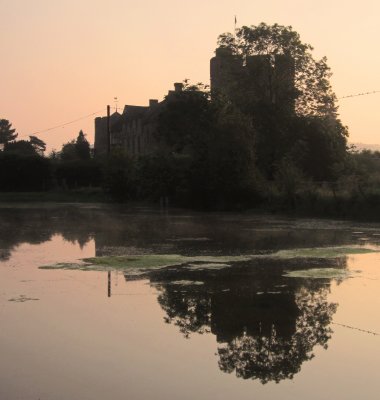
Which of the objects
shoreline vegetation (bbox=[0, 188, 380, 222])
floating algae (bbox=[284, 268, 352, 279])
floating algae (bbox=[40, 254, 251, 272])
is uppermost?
shoreline vegetation (bbox=[0, 188, 380, 222])

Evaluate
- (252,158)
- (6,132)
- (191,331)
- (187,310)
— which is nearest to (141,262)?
(187,310)

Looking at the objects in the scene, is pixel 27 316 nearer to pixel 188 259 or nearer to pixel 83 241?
pixel 188 259

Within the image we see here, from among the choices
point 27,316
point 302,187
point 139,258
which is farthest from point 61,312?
point 302,187

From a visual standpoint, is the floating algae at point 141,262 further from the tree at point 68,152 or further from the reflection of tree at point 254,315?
the tree at point 68,152

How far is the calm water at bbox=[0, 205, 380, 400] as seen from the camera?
21.3ft

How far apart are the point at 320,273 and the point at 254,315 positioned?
4498 mm

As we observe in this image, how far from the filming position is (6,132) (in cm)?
17500

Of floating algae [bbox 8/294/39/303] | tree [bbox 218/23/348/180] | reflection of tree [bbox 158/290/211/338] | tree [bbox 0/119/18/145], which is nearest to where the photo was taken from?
reflection of tree [bbox 158/290/211/338]

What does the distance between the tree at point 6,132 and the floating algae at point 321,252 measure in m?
164

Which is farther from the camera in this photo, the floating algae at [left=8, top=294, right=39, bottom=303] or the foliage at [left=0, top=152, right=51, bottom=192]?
the foliage at [left=0, top=152, right=51, bottom=192]

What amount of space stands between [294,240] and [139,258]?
7.11 m

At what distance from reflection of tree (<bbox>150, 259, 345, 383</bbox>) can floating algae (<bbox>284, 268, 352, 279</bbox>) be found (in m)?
0.35

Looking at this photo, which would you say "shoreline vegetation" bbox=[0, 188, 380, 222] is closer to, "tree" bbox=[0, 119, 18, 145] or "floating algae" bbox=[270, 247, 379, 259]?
"floating algae" bbox=[270, 247, 379, 259]

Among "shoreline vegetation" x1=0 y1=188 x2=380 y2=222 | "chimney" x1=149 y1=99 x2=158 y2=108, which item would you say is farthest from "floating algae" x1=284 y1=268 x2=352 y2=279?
"chimney" x1=149 y1=99 x2=158 y2=108
